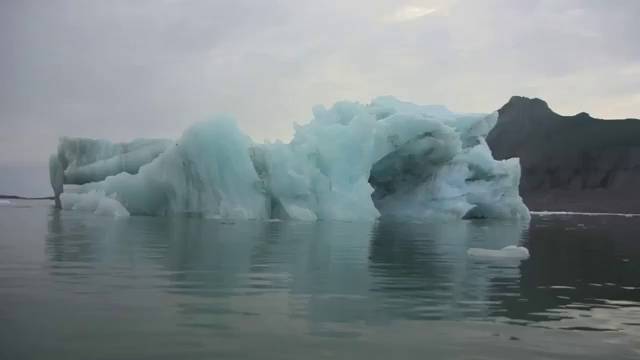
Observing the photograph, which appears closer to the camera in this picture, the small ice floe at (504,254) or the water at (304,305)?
the water at (304,305)

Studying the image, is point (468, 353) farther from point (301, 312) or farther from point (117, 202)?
point (117, 202)

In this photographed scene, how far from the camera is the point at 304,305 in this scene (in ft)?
26.9

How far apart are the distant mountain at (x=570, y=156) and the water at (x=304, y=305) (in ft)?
394

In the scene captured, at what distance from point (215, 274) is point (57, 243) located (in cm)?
630

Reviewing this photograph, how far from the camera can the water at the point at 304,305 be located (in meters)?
6.05

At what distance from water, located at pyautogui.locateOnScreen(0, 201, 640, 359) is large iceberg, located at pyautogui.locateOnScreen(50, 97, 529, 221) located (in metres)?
15.2

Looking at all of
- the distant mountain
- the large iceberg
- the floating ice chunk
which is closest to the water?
the large iceberg

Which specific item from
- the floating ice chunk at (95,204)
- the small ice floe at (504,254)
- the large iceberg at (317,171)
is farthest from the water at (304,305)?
the floating ice chunk at (95,204)

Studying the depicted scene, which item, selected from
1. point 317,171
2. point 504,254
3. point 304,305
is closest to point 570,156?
point 317,171

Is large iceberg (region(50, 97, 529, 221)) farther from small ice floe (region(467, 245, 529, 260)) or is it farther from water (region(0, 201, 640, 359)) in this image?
small ice floe (region(467, 245, 529, 260))

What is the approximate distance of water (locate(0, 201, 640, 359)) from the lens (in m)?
6.05

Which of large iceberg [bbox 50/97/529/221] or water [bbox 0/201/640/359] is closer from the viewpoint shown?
water [bbox 0/201/640/359]

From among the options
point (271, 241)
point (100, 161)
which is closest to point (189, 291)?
point (271, 241)

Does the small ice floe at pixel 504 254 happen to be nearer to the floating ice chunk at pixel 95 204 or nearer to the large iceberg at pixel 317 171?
the large iceberg at pixel 317 171
